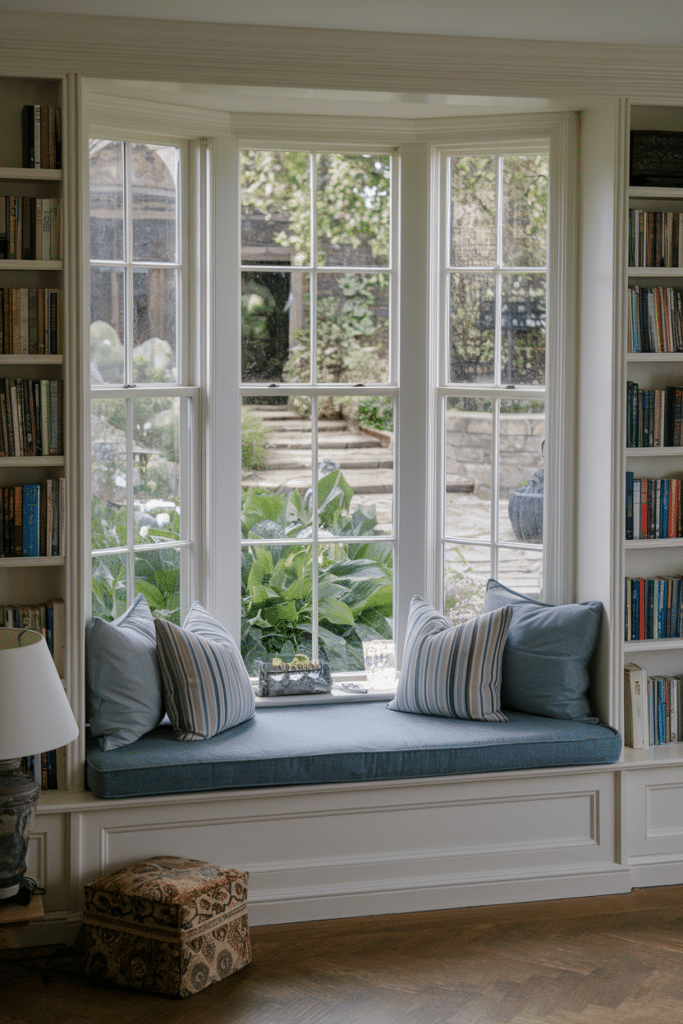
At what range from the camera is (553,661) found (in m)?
3.98

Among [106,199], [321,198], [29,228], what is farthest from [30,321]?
[321,198]

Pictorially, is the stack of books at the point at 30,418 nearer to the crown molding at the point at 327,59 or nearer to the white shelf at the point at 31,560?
the white shelf at the point at 31,560

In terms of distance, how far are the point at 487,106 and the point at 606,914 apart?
3.10 metres

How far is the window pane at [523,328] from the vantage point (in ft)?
14.2

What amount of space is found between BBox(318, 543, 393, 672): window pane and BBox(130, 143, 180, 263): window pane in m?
1.42

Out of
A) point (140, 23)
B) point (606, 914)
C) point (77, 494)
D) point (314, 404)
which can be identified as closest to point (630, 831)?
point (606, 914)

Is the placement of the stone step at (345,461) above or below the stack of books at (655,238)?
below

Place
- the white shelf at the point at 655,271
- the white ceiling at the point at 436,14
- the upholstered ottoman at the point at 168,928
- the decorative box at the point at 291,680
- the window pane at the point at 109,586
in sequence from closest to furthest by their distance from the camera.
Answer: the upholstered ottoman at the point at 168,928 < the white ceiling at the point at 436,14 < the white shelf at the point at 655,271 < the window pane at the point at 109,586 < the decorative box at the point at 291,680

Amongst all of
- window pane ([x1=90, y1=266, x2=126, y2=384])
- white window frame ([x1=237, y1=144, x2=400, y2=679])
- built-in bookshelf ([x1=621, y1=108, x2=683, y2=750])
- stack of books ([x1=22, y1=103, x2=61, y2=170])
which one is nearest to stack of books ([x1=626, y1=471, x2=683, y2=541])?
built-in bookshelf ([x1=621, y1=108, x2=683, y2=750])

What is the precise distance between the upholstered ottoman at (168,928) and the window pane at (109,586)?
108 cm

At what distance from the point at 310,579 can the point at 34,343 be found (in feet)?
5.06

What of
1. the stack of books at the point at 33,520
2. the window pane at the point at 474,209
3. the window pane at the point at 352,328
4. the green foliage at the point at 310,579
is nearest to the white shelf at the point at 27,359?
the stack of books at the point at 33,520

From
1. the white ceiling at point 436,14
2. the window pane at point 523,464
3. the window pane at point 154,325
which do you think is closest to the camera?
the white ceiling at point 436,14

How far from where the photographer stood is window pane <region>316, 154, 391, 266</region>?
431 cm
